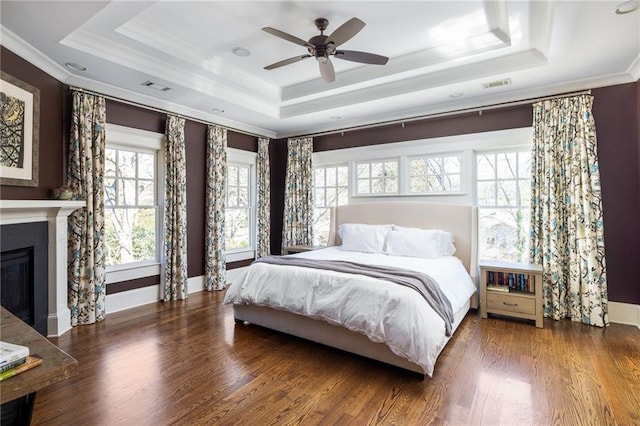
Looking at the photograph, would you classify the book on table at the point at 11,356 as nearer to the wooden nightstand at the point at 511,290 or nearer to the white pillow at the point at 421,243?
the white pillow at the point at 421,243

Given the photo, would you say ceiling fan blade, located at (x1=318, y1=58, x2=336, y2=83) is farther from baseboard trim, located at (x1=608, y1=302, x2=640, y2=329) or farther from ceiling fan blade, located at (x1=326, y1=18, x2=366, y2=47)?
baseboard trim, located at (x1=608, y1=302, x2=640, y2=329)

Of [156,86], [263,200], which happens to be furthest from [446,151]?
[156,86]

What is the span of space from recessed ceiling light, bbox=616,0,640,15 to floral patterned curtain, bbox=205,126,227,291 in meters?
4.58

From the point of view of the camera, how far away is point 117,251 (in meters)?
4.10

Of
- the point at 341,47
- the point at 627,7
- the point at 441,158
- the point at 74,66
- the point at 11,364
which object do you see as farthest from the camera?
the point at 441,158

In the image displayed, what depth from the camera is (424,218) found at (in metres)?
4.54

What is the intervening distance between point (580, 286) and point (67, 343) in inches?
207

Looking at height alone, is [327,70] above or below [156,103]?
below

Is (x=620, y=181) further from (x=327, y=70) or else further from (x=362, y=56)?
(x=327, y=70)

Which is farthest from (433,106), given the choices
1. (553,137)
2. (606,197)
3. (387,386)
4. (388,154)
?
Answer: (387,386)

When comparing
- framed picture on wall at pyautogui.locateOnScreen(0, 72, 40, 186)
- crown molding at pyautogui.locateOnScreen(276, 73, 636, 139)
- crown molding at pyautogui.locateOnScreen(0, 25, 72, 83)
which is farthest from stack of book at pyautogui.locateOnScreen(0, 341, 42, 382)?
crown molding at pyautogui.locateOnScreen(276, 73, 636, 139)

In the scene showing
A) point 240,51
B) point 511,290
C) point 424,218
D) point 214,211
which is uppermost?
point 240,51

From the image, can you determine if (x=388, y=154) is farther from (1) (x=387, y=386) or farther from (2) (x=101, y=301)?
(2) (x=101, y=301)

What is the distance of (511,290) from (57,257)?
4836 mm
